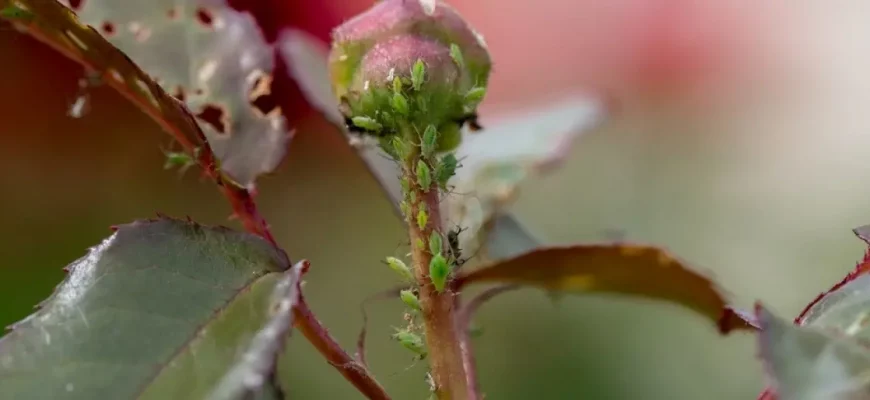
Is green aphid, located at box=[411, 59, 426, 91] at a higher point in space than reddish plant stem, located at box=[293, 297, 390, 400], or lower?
higher

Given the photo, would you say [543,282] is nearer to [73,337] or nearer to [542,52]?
[73,337]

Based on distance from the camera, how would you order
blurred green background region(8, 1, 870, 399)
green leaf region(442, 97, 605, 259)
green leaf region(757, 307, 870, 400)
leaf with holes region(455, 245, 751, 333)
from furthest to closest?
blurred green background region(8, 1, 870, 399)
green leaf region(442, 97, 605, 259)
leaf with holes region(455, 245, 751, 333)
green leaf region(757, 307, 870, 400)

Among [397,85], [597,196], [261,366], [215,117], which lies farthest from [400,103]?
[597,196]

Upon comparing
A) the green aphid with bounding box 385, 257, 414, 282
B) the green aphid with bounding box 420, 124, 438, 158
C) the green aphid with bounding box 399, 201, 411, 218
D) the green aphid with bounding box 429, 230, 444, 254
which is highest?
the green aphid with bounding box 420, 124, 438, 158

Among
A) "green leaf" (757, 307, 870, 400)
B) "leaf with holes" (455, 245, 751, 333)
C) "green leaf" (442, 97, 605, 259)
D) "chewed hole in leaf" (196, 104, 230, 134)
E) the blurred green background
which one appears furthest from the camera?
the blurred green background

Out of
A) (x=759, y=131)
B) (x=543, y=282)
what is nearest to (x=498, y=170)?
(x=543, y=282)

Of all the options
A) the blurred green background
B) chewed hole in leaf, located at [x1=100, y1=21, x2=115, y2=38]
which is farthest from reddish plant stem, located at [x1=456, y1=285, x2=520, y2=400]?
the blurred green background

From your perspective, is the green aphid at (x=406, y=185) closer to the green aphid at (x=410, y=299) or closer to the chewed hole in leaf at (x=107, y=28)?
the green aphid at (x=410, y=299)

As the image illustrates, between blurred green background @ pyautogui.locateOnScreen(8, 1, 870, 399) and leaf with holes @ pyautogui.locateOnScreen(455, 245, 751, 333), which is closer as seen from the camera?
leaf with holes @ pyautogui.locateOnScreen(455, 245, 751, 333)

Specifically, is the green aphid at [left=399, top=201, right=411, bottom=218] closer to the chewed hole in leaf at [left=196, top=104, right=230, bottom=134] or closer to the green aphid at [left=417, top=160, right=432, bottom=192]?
the green aphid at [left=417, top=160, right=432, bottom=192]

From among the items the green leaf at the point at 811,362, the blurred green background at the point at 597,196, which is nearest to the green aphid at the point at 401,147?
the green leaf at the point at 811,362
